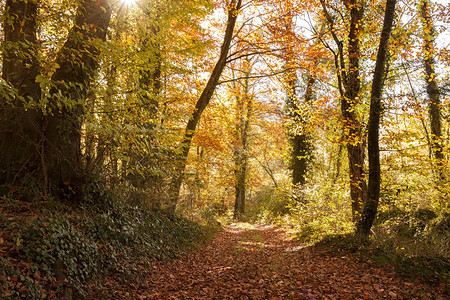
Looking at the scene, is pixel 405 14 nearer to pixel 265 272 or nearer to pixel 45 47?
pixel 265 272

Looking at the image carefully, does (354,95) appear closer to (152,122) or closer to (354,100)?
(354,100)

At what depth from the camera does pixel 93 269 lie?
4.54m

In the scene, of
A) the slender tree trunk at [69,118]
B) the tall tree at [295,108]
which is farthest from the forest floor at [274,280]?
the tall tree at [295,108]

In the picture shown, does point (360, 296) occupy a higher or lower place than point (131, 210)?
lower

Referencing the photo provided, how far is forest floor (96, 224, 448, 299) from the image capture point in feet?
15.3

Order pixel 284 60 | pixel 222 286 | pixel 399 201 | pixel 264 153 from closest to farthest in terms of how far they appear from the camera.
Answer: pixel 222 286 < pixel 399 201 < pixel 284 60 < pixel 264 153

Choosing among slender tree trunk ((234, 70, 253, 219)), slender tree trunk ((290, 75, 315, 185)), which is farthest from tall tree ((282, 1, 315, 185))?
slender tree trunk ((234, 70, 253, 219))

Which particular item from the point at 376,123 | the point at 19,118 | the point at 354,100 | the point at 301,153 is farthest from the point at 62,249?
the point at 301,153

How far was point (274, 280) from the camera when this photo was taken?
5.60 metres

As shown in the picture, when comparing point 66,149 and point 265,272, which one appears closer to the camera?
point 66,149

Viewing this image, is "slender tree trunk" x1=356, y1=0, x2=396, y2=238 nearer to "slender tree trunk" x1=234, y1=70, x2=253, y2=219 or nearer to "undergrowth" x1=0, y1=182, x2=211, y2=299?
"undergrowth" x1=0, y1=182, x2=211, y2=299

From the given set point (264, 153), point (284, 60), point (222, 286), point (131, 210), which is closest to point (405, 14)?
point (284, 60)

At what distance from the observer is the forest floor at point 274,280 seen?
4.66 metres

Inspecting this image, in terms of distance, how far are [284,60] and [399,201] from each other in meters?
7.43
